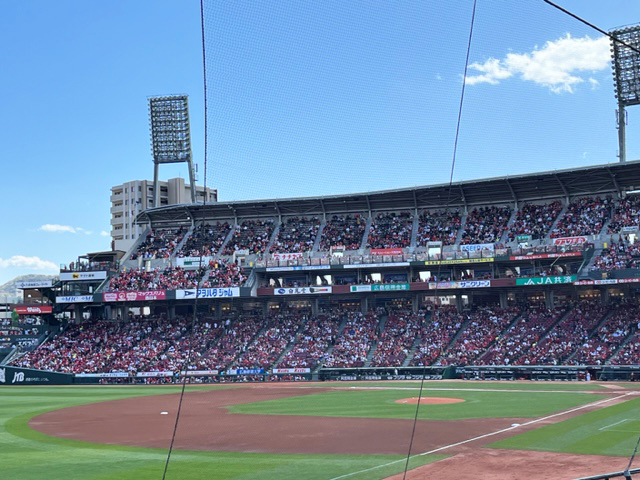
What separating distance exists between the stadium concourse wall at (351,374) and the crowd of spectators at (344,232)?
37.8 feet

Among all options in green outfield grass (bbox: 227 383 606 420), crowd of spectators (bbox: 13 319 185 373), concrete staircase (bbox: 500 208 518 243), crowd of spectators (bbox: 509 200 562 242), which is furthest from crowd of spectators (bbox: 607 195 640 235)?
crowd of spectators (bbox: 13 319 185 373)

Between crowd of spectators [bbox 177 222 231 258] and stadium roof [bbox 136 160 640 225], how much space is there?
3.50 feet

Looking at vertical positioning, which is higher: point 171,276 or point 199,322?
point 171,276

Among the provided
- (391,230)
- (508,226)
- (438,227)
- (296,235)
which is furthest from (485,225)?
(296,235)

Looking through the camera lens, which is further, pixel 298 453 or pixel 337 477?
pixel 298 453

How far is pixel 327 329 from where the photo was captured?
1832 inches

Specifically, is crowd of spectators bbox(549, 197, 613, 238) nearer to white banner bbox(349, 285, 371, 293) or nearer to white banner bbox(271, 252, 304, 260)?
white banner bbox(349, 285, 371, 293)

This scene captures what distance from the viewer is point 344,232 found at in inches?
2029

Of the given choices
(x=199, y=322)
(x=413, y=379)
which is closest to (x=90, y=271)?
(x=199, y=322)

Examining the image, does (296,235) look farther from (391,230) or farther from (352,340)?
(352,340)

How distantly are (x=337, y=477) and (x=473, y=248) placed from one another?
35.0 metres

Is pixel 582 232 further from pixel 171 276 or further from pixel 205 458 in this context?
pixel 205 458

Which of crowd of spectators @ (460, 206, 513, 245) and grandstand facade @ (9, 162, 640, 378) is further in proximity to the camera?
crowd of spectators @ (460, 206, 513, 245)

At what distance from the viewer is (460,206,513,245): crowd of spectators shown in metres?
46.7
